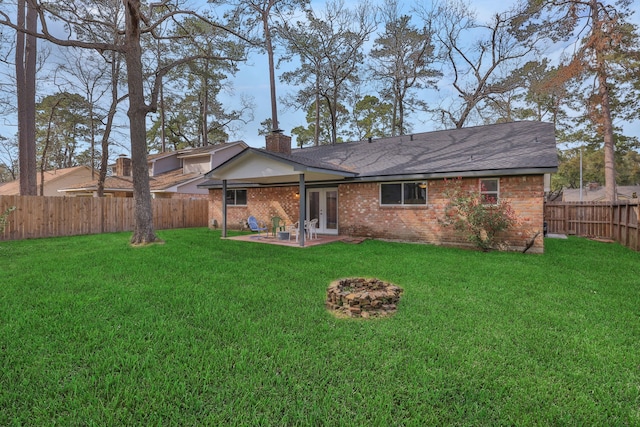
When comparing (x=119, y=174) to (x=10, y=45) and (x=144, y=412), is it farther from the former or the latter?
(x=144, y=412)

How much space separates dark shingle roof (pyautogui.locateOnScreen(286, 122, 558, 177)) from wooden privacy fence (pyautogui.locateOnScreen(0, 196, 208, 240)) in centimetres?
801

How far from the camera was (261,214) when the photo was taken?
14398mm

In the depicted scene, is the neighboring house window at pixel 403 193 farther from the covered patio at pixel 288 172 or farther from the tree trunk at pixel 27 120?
the tree trunk at pixel 27 120

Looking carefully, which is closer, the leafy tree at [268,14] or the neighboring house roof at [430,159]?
the neighboring house roof at [430,159]

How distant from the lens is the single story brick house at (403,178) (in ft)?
29.6

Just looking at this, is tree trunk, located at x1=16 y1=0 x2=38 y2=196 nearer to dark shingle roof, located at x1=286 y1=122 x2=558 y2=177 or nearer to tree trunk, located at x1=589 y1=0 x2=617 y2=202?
dark shingle roof, located at x1=286 y1=122 x2=558 y2=177

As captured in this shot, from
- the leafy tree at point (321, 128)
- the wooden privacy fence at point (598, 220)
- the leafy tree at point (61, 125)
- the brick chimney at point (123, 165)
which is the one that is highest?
the leafy tree at point (321, 128)

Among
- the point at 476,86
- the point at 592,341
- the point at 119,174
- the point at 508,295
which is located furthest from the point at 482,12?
the point at 119,174

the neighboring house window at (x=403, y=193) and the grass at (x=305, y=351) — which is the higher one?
the neighboring house window at (x=403, y=193)

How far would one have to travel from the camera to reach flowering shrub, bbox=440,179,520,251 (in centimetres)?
891

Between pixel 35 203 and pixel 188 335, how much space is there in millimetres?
12129

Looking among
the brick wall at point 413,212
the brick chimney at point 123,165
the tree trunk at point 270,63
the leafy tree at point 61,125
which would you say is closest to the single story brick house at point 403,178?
the brick wall at point 413,212

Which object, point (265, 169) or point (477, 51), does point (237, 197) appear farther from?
point (477, 51)

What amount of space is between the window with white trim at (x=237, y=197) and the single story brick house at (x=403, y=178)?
1.03ft
